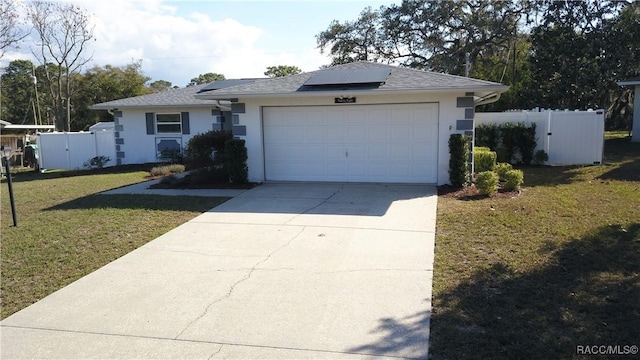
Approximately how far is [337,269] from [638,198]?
23.0 ft

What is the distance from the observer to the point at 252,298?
4832 mm

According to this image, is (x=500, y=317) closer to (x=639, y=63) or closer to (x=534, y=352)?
(x=534, y=352)

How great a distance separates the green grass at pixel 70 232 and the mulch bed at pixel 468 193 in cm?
497

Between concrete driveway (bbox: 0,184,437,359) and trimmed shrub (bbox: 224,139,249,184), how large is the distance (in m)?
4.02

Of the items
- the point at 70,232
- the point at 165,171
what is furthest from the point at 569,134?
the point at 70,232

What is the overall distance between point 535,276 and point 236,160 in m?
8.18

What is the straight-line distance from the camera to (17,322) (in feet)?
14.7

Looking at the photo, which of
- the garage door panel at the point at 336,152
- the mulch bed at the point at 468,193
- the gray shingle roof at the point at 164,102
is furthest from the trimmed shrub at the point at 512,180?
the gray shingle roof at the point at 164,102

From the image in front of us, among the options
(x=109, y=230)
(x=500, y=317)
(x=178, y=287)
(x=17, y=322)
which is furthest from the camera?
(x=109, y=230)

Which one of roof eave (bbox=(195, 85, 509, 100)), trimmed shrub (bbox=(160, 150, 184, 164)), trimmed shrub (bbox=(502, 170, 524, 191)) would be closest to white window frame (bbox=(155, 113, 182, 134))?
trimmed shrub (bbox=(160, 150, 184, 164))

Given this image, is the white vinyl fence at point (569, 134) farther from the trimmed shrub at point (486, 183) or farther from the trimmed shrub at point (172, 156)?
the trimmed shrub at point (172, 156)

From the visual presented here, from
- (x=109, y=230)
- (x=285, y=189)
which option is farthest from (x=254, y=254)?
(x=285, y=189)

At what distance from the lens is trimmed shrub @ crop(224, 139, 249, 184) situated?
11.7 meters

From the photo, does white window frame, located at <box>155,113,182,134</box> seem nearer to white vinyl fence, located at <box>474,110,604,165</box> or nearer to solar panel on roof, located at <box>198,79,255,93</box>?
solar panel on roof, located at <box>198,79,255,93</box>
